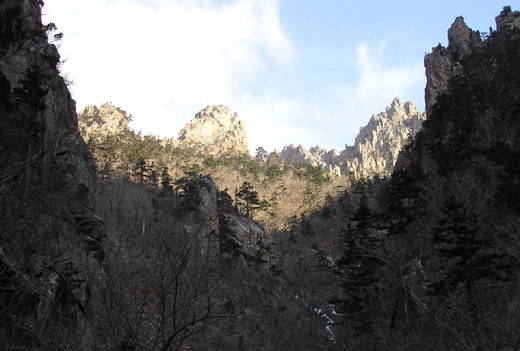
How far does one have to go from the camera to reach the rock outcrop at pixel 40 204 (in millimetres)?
8008

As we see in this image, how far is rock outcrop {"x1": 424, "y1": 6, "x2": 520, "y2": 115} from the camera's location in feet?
168

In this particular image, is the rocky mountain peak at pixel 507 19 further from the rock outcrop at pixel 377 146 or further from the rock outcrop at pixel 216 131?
the rock outcrop at pixel 216 131

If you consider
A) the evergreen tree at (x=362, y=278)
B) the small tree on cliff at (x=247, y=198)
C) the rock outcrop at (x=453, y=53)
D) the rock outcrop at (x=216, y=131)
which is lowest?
the evergreen tree at (x=362, y=278)

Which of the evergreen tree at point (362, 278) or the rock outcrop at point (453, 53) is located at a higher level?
the rock outcrop at point (453, 53)

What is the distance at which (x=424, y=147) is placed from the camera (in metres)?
40.0

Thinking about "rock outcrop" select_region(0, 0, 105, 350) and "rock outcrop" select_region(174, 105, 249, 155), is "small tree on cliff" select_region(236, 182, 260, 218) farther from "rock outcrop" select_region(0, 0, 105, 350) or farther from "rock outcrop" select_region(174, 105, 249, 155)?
"rock outcrop" select_region(174, 105, 249, 155)

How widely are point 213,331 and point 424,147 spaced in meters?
30.4

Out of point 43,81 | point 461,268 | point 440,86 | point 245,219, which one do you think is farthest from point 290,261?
point 43,81

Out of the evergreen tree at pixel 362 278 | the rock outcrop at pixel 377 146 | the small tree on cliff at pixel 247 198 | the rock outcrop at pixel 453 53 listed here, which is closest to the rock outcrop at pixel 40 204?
the evergreen tree at pixel 362 278

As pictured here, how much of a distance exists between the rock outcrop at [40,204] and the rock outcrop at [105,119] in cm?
6551

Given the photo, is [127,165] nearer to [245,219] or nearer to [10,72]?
[245,219]

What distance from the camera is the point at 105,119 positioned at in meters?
91.1

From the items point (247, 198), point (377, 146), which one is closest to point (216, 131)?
point (247, 198)

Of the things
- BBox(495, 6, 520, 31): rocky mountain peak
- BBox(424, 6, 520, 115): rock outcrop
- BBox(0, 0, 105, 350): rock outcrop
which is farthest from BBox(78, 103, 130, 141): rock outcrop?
BBox(495, 6, 520, 31): rocky mountain peak
